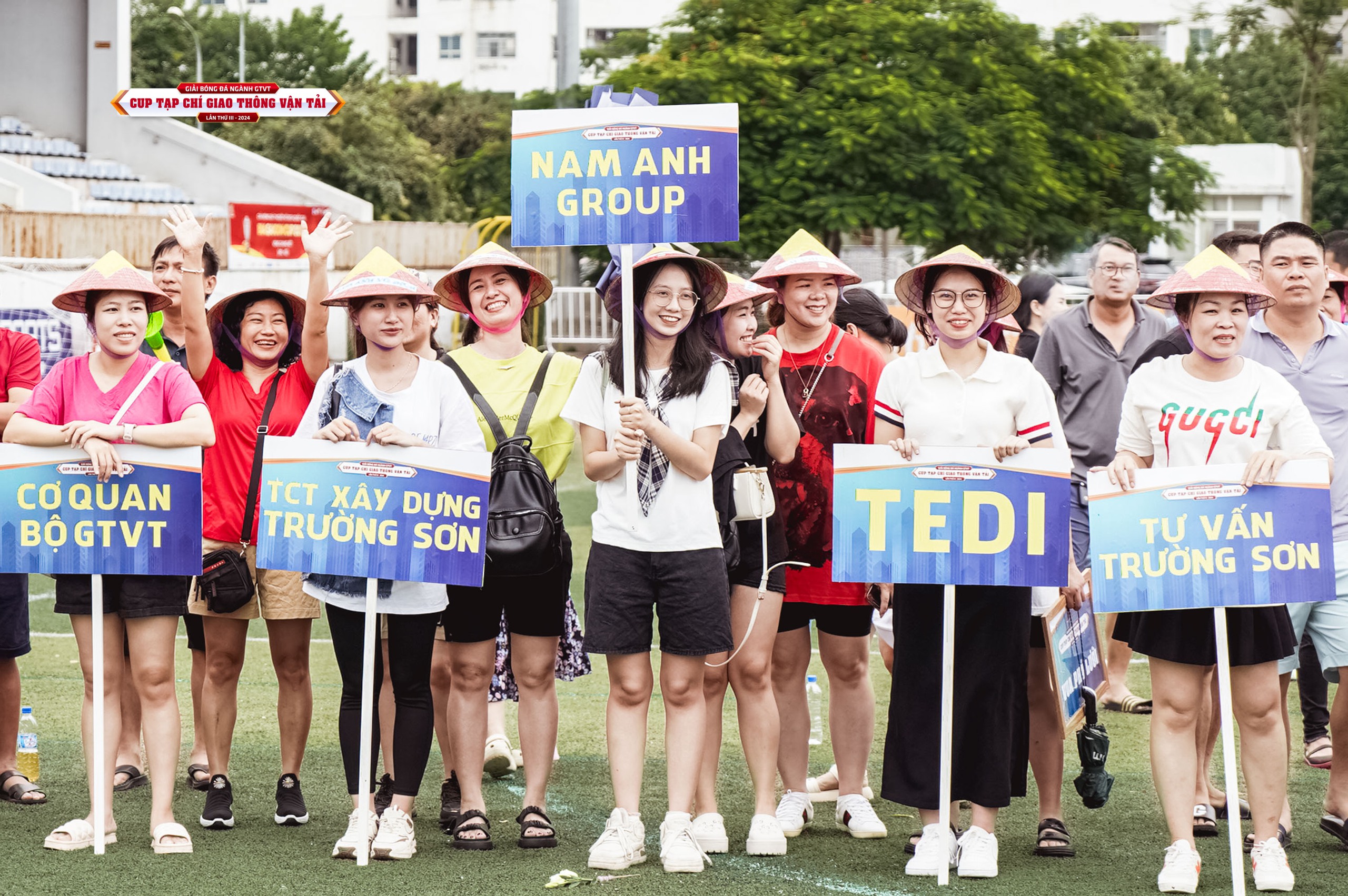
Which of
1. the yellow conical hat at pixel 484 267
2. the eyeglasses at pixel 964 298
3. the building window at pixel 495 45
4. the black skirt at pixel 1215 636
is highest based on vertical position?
the building window at pixel 495 45

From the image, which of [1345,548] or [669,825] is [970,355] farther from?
[669,825]

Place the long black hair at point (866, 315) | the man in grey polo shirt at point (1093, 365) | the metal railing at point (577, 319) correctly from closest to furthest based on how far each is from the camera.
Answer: the long black hair at point (866, 315), the man in grey polo shirt at point (1093, 365), the metal railing at point (577, 319)

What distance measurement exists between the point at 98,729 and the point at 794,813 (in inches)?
97.0

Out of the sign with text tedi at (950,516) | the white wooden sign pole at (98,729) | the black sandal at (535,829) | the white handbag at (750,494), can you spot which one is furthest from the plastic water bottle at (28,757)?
the sign with text tedi at (950,516)

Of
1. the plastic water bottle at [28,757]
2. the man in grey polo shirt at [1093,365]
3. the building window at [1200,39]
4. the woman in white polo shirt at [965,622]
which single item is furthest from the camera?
the building window at [1200,39]

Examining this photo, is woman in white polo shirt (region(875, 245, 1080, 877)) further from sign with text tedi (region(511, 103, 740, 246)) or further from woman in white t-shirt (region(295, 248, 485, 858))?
woman in white t-shirt (region(295, 248, 485, 858))

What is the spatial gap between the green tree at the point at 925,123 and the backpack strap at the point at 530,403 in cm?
1469

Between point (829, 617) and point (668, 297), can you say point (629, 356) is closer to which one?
point (668, 297)

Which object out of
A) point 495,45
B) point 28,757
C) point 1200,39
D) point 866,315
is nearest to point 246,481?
point 28,757

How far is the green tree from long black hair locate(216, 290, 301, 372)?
14.5 metres

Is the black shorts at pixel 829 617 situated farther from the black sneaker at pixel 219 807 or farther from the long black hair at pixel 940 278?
the black sneaker at pixel 219 807

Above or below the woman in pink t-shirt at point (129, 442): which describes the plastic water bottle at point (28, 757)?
below

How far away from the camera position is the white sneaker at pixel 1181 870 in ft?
16.6

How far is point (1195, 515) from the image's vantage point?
500cm
